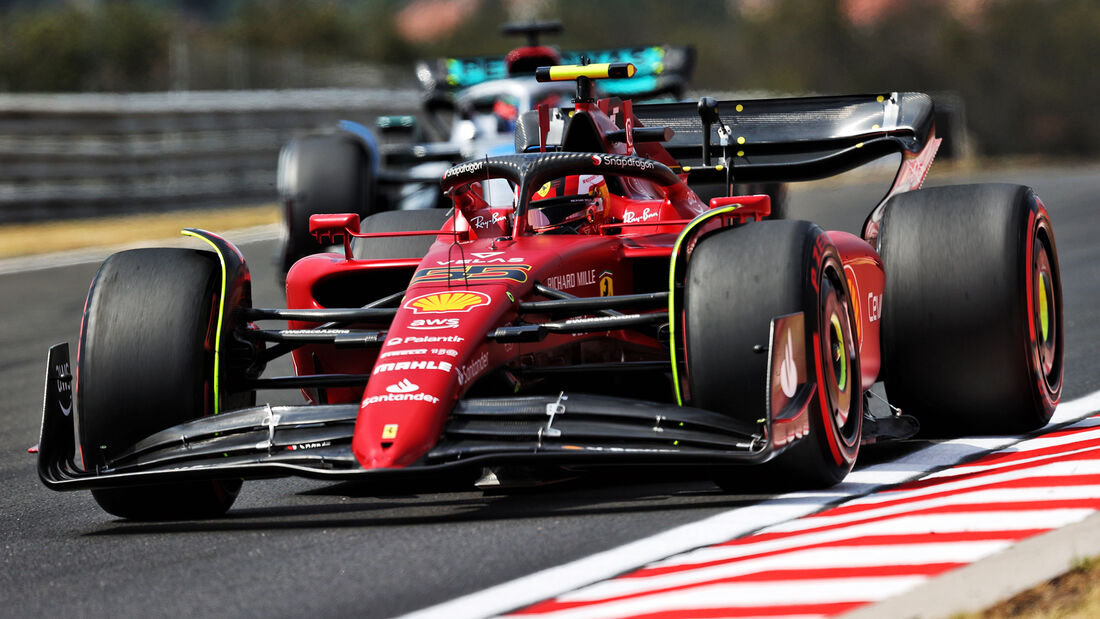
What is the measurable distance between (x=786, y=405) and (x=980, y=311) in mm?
1499

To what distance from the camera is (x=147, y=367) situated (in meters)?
5.38

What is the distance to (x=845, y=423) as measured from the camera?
5.43m

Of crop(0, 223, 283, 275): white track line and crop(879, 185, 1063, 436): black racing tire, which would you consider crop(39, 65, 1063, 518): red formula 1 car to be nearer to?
crop(879, 185, 1063, 436): black racing tire

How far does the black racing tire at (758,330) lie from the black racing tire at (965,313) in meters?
1.01

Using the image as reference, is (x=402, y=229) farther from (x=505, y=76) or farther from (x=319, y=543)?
(x=505, y=76)

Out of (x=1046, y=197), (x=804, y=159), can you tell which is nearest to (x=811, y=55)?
(x=1046, y=197)

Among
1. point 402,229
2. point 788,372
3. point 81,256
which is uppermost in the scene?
point 402,229

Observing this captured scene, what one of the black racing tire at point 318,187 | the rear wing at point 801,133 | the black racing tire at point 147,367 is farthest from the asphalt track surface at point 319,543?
the black racing tire at point 318,187

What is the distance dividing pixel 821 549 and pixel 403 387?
1.38 metres

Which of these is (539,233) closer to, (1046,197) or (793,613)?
(793,613)

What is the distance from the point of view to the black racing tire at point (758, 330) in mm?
4961

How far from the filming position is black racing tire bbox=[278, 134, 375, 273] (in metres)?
13.0

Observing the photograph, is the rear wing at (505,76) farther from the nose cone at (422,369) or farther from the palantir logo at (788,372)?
the palantir logo at (788,372)

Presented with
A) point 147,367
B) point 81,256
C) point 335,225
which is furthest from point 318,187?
point 147,367
